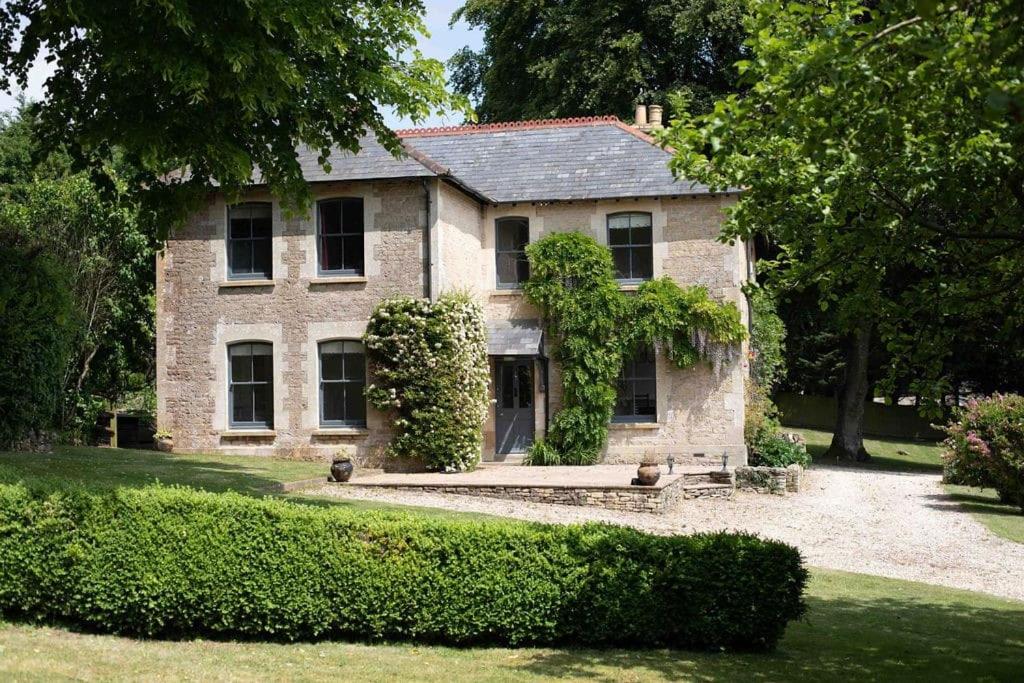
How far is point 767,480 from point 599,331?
4984 mm

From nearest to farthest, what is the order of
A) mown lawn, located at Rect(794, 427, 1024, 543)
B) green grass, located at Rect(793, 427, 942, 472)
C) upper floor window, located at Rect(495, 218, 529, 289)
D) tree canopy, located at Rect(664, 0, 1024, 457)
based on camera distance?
tree canopy, located at Rect(664, 0, 1024, 457) → mown lawn, located at Rect(794, 427, 1024, 543) → upper floor window, located at Rect(495, 218, 529, 289) → green grass, located at Rect(793, 427, 942, 472)

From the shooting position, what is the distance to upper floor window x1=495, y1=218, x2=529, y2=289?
85.3 ft

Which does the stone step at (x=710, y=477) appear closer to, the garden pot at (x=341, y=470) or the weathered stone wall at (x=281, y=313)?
the weathered stone wall at (x=281, y=313)

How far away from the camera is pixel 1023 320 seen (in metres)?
10.7

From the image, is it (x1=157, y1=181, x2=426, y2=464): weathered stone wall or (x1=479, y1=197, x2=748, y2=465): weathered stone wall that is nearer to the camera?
(x1=157, y1=181, x2=426, y2=464): weathered stone wall

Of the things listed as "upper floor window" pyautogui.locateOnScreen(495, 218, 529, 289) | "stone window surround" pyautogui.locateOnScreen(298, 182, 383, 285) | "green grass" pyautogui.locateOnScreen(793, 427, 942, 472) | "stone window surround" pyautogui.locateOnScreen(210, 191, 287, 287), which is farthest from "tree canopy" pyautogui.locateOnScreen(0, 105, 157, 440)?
"green grass" pyautogui.locateOnScreen(793, 427, 942, 472)

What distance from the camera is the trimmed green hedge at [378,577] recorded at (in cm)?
976

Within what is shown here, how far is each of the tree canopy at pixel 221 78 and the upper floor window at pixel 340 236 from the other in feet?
20.4

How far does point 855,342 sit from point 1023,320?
79.5ft

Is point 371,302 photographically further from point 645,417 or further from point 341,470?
point 645,417

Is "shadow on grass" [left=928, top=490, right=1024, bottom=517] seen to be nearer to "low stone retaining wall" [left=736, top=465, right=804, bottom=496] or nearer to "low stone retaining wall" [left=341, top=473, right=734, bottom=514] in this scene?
"low stone retaining wall" [left=736, top=465, right=804, bottom=496]

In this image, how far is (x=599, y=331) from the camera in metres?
24.8

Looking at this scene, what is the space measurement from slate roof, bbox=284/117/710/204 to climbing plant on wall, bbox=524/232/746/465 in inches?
57.9

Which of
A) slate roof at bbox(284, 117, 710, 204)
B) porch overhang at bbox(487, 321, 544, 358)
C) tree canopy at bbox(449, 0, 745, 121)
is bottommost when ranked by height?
porch overhang at bbox(487, 321, 544, 358)
